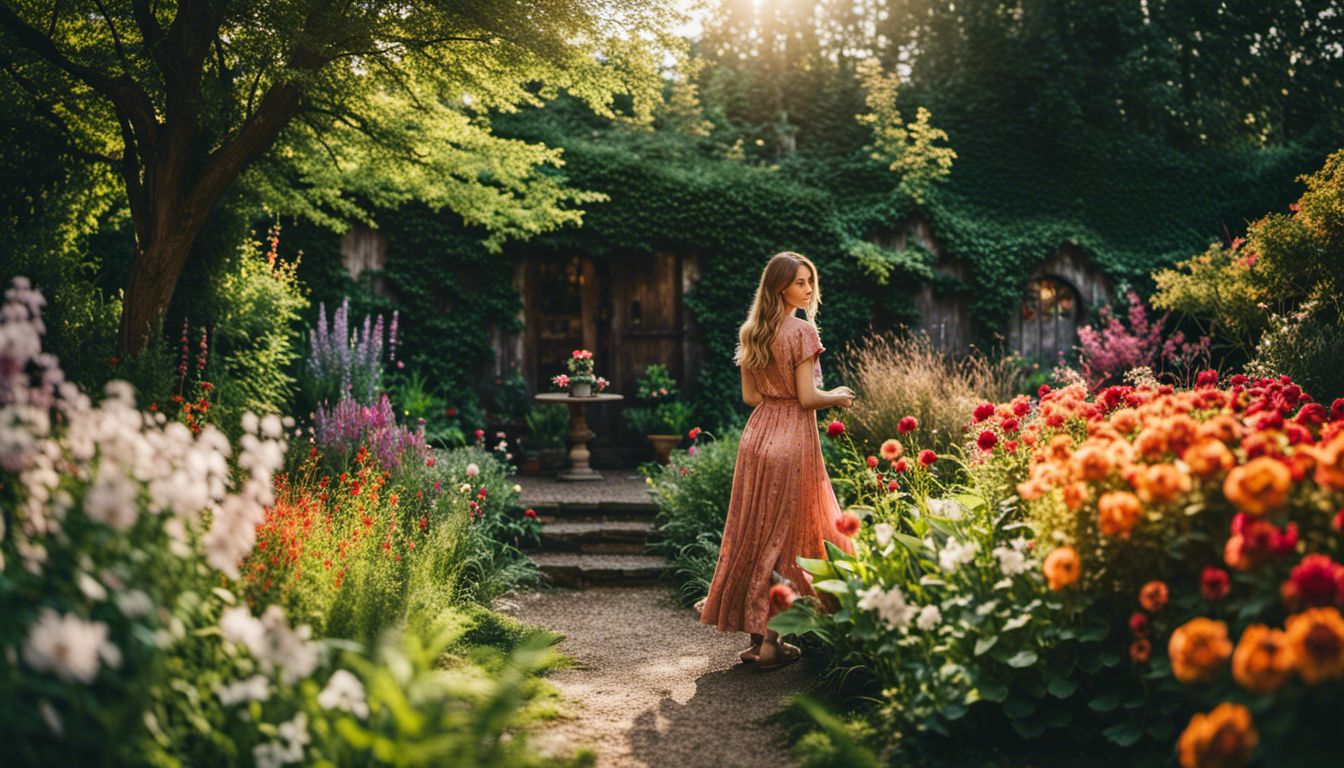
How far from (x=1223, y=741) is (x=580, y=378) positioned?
813 cm

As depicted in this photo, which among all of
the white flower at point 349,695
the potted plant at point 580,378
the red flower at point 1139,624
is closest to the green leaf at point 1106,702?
the red flower at point 1139,624

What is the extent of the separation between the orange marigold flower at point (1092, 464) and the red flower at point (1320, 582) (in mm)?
721

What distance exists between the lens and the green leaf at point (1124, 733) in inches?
111

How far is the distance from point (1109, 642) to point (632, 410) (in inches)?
327

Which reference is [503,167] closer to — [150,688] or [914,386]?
[914,386]

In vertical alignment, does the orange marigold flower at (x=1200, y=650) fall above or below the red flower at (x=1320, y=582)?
below

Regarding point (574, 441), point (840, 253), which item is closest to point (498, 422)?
point (574, 441)

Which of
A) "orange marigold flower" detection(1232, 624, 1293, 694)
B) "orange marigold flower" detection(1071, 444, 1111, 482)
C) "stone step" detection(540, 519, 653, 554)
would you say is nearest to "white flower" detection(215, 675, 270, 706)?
"orange marigold flower" detection(1232, 624, 1293, 694)

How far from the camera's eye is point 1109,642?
122 inches

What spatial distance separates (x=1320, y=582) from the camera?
2.02 m

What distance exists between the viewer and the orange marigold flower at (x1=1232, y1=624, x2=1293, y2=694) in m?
1.92

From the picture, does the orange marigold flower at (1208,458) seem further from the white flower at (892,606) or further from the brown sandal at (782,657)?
the brown sandal at (782,657)

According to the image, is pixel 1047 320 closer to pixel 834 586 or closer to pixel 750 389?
Result: pixel 750 389

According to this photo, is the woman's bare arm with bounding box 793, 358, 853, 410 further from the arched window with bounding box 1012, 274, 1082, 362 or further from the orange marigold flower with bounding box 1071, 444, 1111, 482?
the arched window with bounding box 1012, 274, 1082, 362
